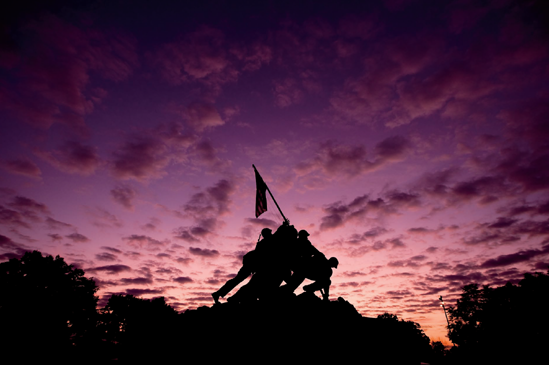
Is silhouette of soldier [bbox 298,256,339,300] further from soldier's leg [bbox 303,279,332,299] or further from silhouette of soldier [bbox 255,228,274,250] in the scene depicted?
silhouette of soldier [bbox 255,228,274,250]

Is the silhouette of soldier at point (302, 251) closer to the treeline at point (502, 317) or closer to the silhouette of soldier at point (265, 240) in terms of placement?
the silhouette of soldier at point (265, 240)

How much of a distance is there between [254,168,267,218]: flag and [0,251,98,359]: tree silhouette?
29.7 meters

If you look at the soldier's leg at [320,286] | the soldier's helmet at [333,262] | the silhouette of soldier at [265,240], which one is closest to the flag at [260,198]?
the silhouette of soldier at [265,240]

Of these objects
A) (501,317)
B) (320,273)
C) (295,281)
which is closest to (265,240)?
(295,281)

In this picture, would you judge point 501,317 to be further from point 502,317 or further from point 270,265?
point 270,265

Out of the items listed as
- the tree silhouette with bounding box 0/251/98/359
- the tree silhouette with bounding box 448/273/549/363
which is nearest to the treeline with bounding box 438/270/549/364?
the tree silhouette with bounding box 448/273/549/363

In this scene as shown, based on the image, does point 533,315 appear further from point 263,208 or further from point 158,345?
point 158,345

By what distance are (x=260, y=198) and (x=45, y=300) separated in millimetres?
39692

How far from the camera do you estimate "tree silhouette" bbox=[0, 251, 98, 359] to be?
2977 cm

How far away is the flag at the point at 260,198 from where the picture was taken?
10.9 meters

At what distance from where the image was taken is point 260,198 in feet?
36.1

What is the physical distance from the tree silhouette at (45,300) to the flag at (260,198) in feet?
97.4

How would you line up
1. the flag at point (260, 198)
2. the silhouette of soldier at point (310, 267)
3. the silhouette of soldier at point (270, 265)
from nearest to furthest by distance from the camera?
the silhouette of soldier at point (270, 265) < the silhouette of soldier at point (310, 267) < the flag at point (260, 198)

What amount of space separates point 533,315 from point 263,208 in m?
49.8
